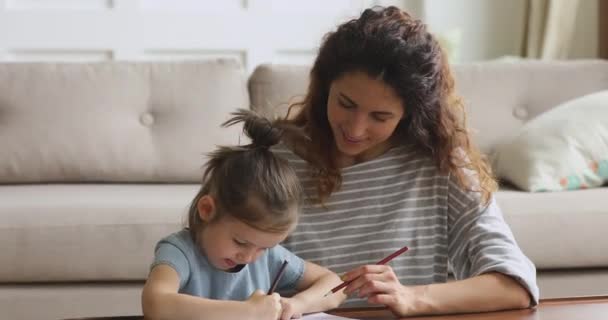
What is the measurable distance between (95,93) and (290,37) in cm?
110

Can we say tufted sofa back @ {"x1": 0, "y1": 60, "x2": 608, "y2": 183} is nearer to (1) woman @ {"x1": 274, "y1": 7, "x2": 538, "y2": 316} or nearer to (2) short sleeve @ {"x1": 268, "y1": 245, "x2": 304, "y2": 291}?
(1) woman @ {"x1": 274, "y1": 7, "x2": 538, "y2": 316}

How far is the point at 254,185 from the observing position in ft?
4.03

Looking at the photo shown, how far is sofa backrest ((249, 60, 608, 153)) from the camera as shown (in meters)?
2.71

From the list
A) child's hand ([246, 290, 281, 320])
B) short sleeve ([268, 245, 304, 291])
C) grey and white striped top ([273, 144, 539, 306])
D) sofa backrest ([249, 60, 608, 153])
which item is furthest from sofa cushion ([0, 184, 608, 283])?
child's hand ([246, 290, 281, 320])

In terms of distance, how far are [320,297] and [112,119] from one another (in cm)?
146

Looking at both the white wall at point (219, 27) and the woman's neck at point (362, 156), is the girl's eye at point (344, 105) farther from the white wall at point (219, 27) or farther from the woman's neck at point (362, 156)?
the white wall at point (219, 27)

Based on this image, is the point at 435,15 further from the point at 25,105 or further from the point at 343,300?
the point at 343,300

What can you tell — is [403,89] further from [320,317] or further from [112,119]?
[112,119]

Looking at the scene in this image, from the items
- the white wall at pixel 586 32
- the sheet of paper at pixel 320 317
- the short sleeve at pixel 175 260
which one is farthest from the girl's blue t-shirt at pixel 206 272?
the white wall at pixel 586 32

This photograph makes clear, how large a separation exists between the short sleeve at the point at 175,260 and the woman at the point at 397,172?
0.89 feet

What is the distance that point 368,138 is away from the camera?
145cm

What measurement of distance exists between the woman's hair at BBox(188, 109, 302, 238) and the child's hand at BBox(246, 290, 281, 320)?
0.35 ft

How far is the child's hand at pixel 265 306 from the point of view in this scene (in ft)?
3.74

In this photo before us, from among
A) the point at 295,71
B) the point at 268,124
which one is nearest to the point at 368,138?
the point at 268,124
